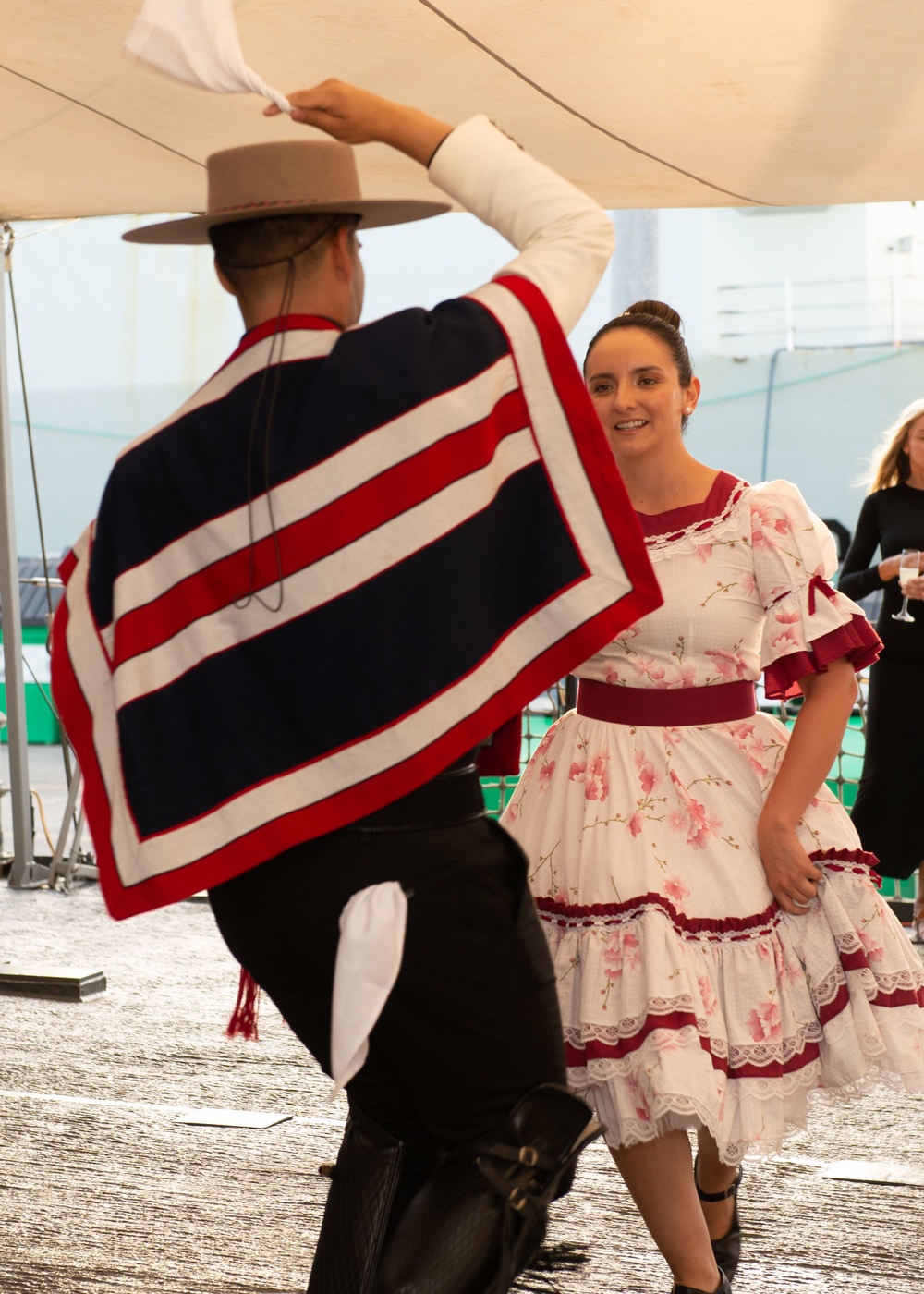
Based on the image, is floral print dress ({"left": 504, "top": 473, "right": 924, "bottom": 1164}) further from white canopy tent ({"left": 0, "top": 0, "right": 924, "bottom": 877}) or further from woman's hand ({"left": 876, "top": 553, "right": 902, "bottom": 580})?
woman's hand ({"left": 876, "top": 553, "right": 902, "bottom": 580})

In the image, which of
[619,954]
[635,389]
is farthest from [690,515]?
[619,954]

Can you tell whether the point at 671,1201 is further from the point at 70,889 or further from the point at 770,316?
the point at 770,316

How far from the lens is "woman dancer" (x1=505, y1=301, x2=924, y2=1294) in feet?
5.19

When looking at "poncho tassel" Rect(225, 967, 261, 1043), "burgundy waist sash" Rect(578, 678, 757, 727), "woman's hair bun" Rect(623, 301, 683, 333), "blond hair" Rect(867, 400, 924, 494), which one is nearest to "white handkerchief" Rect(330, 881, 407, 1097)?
"poncho tassel" Rect(225, 967, 261, 1043)

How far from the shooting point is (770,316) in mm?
15484

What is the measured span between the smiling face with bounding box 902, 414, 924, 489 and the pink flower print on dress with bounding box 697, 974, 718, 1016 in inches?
103

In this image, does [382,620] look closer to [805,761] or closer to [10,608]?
[805,761]

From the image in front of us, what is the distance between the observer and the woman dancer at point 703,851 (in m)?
1.58

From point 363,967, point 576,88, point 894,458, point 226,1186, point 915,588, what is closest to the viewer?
point 363,967

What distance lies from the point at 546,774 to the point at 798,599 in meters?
0.39

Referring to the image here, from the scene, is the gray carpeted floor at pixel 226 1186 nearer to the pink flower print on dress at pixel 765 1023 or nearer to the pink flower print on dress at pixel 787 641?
the pink flower print on dress at pixel 765 1023

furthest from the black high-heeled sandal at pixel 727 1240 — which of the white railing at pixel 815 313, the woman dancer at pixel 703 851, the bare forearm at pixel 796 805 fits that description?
the white railing at pixel 815 313

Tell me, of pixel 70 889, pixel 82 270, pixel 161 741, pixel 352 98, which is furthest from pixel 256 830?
pixel 82 270

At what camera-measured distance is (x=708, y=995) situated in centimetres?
159
